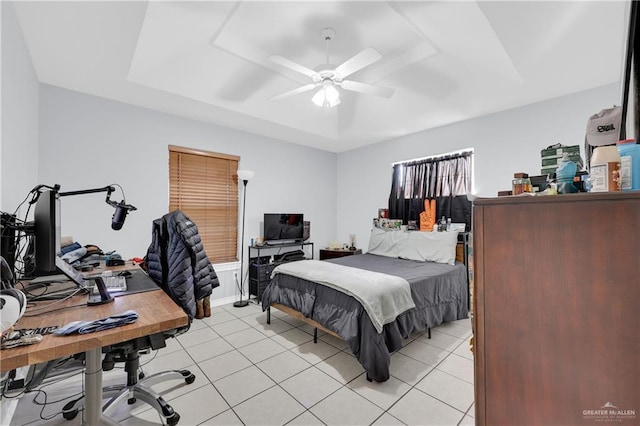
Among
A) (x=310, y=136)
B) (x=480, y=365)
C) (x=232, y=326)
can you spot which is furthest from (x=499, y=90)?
(x=232, y=326)

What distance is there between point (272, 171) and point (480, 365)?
13.5 feet

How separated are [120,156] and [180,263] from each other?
2.15 m

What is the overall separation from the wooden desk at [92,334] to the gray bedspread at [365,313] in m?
1.48

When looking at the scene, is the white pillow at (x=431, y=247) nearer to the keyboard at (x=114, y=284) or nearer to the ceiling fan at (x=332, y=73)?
the ceiling fan at (x=332, y=73)

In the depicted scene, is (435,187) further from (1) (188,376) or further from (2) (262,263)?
(1) (188,376)

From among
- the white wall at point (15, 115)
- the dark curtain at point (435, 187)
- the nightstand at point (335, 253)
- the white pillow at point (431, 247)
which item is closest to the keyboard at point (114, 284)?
the white wall at point (15, 115)

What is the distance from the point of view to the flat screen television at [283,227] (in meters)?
4.46

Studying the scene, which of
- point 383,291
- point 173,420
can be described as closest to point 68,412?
point 173,420

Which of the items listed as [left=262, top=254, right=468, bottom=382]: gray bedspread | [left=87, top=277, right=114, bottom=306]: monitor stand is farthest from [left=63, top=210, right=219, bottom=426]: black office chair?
[left=262, top=254, right=468, bottom=382]: gray bedspread

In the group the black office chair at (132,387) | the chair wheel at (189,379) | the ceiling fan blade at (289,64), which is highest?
the ceiling fan blade at (289,64)

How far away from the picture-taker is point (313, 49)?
2850 millimetres

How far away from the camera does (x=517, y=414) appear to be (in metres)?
0.91

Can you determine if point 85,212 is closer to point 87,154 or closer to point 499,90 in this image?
point 87,154

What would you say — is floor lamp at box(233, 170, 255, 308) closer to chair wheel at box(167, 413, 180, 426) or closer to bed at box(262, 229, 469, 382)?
bed at box(262, 229, 469, 382)
